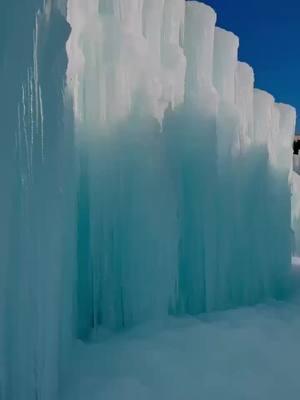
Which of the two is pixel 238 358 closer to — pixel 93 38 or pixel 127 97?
pixel 127 97

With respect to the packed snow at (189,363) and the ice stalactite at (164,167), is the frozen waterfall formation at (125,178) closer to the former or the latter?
the ice stalactite at (164,167)

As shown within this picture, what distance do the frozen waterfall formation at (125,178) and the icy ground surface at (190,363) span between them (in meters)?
0.25

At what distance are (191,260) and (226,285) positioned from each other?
2.13 ft

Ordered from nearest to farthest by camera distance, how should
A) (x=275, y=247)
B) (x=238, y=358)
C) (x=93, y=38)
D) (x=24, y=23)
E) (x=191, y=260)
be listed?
(x=24, y=23), (x=238, y=358), (x=93, y=38), (x=191, y=260), (x=275, y=247)

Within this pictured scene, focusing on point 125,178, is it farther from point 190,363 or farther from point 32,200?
point 32,200

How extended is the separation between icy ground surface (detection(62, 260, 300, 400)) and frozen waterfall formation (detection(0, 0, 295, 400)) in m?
0.25

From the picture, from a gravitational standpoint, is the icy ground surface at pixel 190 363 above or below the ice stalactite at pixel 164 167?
below

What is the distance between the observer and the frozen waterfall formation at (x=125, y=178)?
254 centimetres

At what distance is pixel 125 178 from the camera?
15.8 feet

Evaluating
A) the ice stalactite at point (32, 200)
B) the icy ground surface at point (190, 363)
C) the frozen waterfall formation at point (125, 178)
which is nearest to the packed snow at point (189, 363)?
the icy ground surface at point (190, 363)

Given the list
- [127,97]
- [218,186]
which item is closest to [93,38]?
[127,97]

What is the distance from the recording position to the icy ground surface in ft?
10.9

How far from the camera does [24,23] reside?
8.21 feet

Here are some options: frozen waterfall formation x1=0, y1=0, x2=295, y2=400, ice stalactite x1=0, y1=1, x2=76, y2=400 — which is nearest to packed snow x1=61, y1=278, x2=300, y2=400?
frozen waterfall formation x1=0, y1=0, x2=295, y2=400
